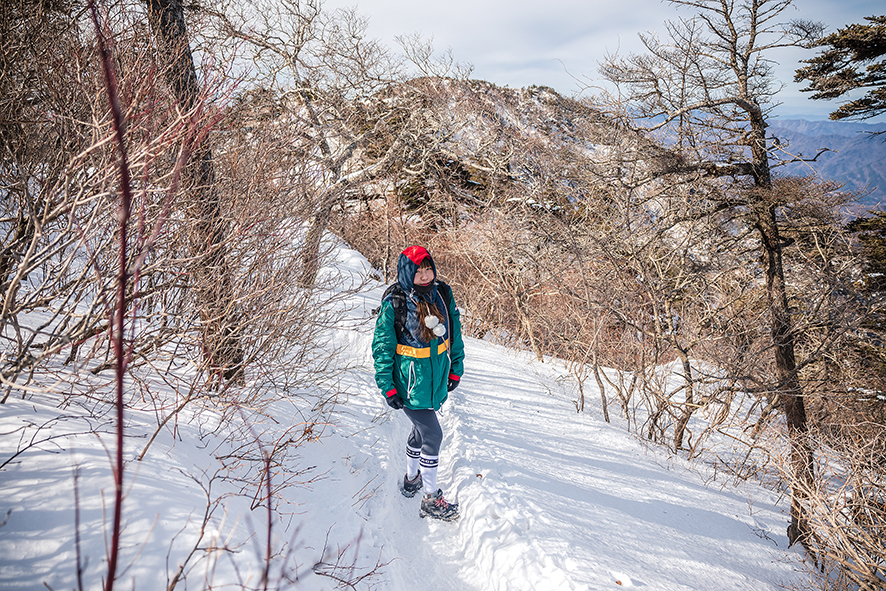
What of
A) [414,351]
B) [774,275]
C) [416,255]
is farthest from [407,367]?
[774,275]

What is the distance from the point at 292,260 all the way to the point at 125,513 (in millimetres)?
2155

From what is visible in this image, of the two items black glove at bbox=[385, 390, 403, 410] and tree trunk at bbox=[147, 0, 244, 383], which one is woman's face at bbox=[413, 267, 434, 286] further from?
tree trunk at bbox=[147, 0, 244, 383]

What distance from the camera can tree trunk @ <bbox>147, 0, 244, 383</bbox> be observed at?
317 centimetres

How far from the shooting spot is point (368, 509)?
3.32 metres

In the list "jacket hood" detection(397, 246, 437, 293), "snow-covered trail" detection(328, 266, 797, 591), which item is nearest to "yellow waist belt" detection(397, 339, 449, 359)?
"jacket hood" detection(397, 246, 437, 293)

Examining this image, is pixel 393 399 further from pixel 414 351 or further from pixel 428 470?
pixel 428 470

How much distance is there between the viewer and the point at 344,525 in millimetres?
3014

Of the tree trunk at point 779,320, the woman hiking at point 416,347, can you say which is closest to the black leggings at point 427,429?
the woman hiking at point 416,347

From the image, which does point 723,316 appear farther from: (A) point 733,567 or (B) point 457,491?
(B) point 457,491

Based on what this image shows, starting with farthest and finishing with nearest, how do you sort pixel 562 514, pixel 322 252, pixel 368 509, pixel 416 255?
pixel 322 252
pixel 562 514
pixel 368 509
pixel 416 255

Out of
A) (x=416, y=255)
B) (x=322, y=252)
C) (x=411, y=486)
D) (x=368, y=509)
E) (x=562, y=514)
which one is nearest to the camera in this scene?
(x=416, y=255)

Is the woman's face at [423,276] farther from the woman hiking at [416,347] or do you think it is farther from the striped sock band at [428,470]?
the striped sock band at [428,470]

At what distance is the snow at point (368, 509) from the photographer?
6.35ft

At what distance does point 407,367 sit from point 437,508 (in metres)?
1.29
